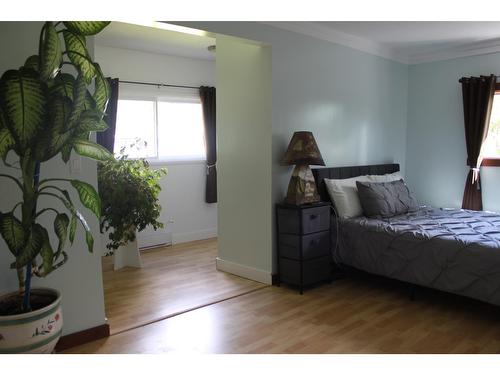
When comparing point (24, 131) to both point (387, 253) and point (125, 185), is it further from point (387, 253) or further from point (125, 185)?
point (387, 253)

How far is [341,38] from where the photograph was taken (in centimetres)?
423

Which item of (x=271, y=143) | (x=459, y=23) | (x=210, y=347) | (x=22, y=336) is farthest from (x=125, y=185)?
(x=459, y=23)

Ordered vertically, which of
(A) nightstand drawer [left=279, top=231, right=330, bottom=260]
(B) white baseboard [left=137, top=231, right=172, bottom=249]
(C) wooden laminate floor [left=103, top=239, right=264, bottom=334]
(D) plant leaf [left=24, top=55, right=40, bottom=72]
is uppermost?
(D) plant leaf [left=24, top=55, right=40, bottom=72]

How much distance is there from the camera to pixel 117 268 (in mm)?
4473

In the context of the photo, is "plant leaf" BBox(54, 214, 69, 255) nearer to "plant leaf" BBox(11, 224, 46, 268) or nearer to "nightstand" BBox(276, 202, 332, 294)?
"plant leaf" BBox(11, 224, 46, 268)

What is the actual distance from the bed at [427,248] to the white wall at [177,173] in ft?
7.15

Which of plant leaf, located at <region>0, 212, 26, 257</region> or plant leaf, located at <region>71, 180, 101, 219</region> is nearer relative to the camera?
plant leaf, located at <region>0, 212, 26, 257</region>

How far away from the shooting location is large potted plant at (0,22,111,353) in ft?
5.94

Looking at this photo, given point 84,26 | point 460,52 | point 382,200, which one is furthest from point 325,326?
point 460,52

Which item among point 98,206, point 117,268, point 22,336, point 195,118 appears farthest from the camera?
point 195,118

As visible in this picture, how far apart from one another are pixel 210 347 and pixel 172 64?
3842 millimetres

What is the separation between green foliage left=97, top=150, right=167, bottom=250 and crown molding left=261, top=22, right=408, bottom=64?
191cm

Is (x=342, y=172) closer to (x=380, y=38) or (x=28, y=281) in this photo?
(x=380, y=38)

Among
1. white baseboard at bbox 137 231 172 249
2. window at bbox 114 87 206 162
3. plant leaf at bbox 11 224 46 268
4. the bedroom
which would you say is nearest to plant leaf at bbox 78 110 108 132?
plant leaf at bbox 11 224 46 268
